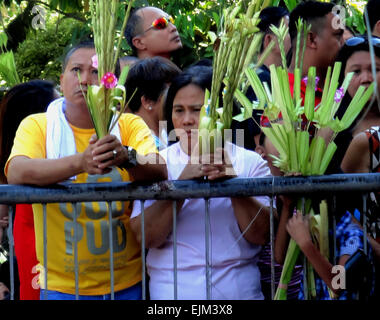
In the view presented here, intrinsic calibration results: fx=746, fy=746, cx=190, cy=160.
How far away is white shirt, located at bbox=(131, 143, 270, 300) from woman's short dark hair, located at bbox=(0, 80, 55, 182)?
920mm

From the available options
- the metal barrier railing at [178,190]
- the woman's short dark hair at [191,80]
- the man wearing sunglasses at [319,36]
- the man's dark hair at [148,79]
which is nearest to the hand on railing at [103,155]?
the metal barrier railing at [178,190]

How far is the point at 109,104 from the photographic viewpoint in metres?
2.75

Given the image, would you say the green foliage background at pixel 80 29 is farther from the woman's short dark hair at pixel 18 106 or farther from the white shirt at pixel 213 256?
the white shirt at pixel 213 256

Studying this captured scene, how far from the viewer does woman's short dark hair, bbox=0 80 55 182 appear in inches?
144

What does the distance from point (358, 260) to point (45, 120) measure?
1403 millimetres

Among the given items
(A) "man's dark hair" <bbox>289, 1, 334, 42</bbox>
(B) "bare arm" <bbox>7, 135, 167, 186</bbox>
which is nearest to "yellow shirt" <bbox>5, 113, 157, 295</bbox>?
(B) "bare arm" <bbox>7, 135, 167, 186</bbox>

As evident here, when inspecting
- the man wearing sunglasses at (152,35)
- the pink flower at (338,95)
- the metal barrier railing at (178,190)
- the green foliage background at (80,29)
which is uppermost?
the green foliage background at (80,29)

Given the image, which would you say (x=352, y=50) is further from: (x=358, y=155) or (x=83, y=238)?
(x=83, y=238)

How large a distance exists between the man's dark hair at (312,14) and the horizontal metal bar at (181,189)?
1521 millimetres

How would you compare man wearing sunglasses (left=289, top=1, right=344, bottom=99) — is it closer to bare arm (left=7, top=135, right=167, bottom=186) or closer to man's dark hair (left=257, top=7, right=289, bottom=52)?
man's dark hair (left=257, top=7, right=289, bottom=52)

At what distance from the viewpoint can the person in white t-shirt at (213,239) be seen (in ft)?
9.82

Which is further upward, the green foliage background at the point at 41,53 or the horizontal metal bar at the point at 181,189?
the green foliage background at the point at 41,53
